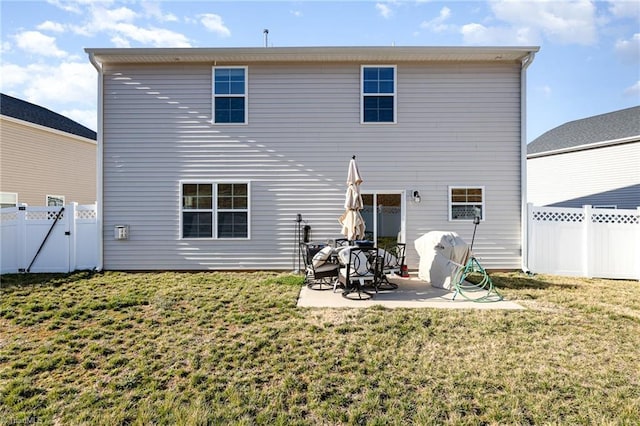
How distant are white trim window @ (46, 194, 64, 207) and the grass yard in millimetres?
9477

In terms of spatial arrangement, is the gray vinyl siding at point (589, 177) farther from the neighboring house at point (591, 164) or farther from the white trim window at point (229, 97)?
the white trim window at point (229, 97)

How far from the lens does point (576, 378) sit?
10.6ft

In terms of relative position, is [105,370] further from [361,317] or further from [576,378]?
[576,378]

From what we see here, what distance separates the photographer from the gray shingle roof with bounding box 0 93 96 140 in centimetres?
1255

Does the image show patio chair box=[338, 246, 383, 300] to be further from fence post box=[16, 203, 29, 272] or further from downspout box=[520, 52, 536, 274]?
fence post box=[16, 203, 29, 272]

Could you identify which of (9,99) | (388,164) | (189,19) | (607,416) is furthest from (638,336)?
(9,99)

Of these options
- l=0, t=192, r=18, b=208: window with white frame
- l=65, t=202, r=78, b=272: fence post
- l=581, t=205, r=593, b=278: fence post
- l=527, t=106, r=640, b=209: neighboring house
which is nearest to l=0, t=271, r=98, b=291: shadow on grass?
l=65, t=202, r=78, b=272: fence post

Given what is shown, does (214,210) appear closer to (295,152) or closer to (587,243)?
(295,152)

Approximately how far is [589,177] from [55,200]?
73.6 feet

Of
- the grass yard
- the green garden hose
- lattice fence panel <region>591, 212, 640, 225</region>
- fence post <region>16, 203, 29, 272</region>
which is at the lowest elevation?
the grass yard

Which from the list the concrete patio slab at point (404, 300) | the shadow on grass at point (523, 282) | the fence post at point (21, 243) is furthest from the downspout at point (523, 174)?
the fence post at point (21, 243)

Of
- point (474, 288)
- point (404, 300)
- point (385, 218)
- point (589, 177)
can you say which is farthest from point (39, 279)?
point (589, 177)

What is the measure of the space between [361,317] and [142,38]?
8.80 m

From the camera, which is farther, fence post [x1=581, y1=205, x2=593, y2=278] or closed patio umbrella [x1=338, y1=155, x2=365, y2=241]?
fence post [x1=581, y1=205, x2=593, y2=278]
